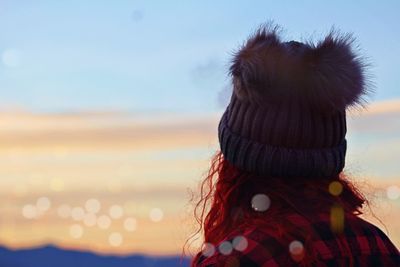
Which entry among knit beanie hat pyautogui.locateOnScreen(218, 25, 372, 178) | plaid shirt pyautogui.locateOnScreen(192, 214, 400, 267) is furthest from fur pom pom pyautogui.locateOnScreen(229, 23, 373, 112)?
plaid shirt pyautogui.locateOnScreen(192, 214, 400, 267)

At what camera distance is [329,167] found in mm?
4488

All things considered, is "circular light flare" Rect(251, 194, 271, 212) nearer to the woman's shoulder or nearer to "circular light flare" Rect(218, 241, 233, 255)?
the woman's shoulder

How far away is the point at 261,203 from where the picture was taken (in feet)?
14.3

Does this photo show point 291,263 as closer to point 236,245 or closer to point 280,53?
point 236,245

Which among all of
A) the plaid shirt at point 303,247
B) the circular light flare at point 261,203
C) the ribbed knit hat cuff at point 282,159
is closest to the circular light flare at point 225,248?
the plaid shirt at point 303,247

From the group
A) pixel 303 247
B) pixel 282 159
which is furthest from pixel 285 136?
pixel 303 247

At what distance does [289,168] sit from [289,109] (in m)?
0.30

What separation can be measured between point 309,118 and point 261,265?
820 mm

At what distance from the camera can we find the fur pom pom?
14.6ft

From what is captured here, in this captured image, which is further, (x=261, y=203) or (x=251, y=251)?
(x=261, y=203)

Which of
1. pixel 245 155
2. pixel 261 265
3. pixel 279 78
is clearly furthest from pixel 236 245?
pixel 279 78

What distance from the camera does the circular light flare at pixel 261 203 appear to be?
434 cm

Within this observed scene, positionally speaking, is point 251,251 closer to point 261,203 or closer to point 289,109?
point 261,203

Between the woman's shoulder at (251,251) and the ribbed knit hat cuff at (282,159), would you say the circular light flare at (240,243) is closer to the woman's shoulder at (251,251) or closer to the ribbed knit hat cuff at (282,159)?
the woman's shoulder at (251,251)
